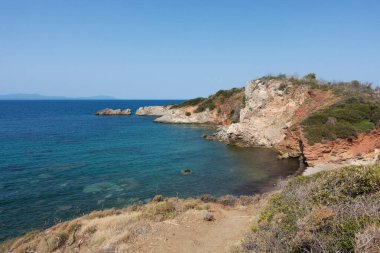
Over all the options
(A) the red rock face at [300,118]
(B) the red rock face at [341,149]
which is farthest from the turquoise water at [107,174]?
(B) the red rock face at [341,149]

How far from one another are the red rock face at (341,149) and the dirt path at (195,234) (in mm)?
17833

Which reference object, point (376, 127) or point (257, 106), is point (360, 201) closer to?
point (376, 127)

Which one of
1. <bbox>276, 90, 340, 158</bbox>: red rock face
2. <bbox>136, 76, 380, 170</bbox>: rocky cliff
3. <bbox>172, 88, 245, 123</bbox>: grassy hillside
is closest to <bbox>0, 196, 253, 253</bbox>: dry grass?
<bbox>136, 76, 380, 170</bbox>: rocky cliff

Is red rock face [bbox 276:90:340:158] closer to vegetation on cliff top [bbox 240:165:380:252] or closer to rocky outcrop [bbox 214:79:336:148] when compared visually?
rocky outcrop [bbox 214:79:336:148]

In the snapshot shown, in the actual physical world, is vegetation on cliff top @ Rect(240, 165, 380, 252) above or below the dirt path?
above

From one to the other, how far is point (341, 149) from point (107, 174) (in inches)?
964

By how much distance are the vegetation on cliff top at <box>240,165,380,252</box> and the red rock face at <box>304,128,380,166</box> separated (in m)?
22.4

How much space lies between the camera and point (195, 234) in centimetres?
1358

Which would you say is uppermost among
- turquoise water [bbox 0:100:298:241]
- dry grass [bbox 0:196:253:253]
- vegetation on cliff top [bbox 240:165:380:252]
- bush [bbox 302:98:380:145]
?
bush [bbox 302:98:380:145]

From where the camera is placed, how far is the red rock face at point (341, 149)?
99.9 feet

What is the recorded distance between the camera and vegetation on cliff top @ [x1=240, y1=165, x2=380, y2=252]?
21.3 ft

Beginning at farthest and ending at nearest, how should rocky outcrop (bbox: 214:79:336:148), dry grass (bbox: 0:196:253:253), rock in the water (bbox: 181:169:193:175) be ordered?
1. rocky outcrop (bbox: 214:79:336:148)
2. rock in the water (bbox: 181:169:193:175)
3. dry grass (bbox: 0:196:253:253)

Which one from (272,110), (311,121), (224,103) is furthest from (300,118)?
(224,103)

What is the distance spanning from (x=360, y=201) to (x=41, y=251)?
12542 millimetres
